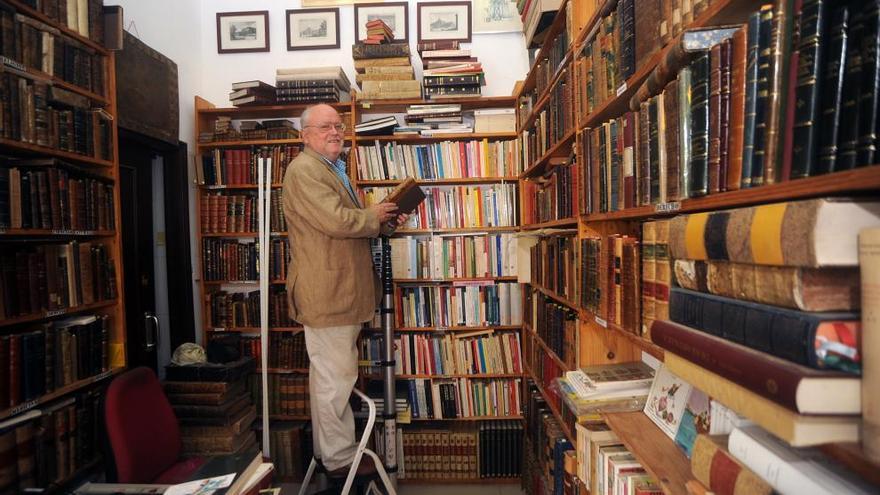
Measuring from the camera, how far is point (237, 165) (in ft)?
9.16

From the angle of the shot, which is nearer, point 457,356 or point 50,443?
point 50,443

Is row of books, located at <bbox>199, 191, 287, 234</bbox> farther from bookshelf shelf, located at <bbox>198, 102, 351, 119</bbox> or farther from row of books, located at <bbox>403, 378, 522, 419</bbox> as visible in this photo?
row of books, located at <bbox>403, 378, 522, 419</bbox>

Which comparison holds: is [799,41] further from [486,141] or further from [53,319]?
[53,319]

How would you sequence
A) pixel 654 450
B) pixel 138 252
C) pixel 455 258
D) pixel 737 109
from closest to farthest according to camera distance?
pixel 737 109
pixel 654 450
pixel 138 252
pixel 455 258

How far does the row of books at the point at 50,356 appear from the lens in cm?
149

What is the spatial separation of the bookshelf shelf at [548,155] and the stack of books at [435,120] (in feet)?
1.91

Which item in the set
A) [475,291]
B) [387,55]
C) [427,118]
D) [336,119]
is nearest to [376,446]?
[475,291]

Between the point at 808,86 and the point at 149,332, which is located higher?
the point at 808,86

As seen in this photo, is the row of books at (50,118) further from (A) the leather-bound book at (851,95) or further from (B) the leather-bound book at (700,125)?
(A) the leather-bound book at (851,95)

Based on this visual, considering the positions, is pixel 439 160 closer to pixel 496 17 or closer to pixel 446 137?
pixel 446 137

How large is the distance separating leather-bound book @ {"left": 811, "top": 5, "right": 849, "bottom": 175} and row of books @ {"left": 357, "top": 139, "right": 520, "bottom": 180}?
230 centimetres

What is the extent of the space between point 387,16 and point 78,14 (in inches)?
72.0

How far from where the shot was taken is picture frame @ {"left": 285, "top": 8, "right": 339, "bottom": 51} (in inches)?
116

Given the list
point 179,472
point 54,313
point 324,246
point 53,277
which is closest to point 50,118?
point 53,277
